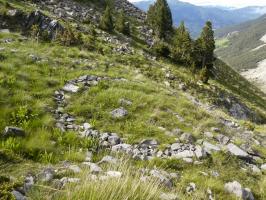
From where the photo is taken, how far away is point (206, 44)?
2127 inches

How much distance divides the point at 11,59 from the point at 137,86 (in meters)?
6.05

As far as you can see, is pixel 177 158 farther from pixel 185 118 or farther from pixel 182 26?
pixel 182 26

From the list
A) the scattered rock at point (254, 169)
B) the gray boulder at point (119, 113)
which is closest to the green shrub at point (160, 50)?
the gray boulder at point (119, 113)

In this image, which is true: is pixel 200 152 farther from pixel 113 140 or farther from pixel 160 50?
pixel 160 50

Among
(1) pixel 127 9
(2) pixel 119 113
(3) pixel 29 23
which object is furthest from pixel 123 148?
(1) pixel 127 9

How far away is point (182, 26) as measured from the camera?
2056 inches

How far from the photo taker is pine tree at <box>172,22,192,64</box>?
45375 mm

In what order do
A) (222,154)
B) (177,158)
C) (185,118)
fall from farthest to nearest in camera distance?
(185,118), (222,154), (177,158)

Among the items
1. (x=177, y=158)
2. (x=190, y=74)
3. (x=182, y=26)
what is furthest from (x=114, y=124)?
(x=182, y=26)

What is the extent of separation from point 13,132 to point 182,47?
40.2 metres

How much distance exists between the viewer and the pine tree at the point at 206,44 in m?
53.3

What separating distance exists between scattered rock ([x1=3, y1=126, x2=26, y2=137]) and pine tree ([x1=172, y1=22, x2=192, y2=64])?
3687 centimetres

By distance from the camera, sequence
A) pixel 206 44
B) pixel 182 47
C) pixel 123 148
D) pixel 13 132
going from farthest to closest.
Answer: pixel 206 44
pixel 182 47
pixel 123 148
pixel 13 132

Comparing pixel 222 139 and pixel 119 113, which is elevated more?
pixel 119 113
